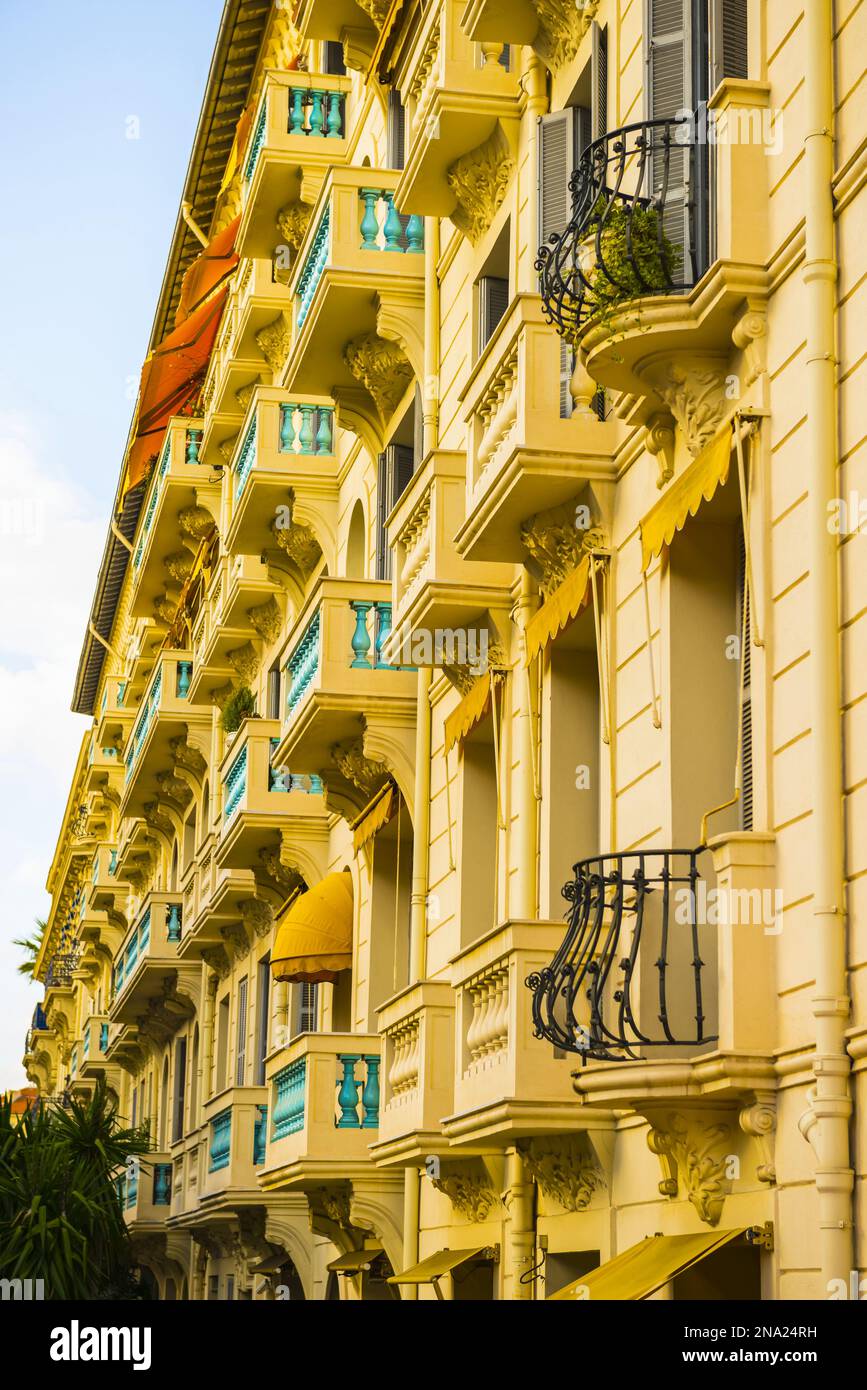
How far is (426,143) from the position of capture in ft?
52.0

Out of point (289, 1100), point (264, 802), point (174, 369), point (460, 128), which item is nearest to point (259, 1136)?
point (264, 802)

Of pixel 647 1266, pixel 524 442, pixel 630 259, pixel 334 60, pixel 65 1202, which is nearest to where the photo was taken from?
pixel 647 1266

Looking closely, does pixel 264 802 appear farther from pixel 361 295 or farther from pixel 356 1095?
pixel 361 295

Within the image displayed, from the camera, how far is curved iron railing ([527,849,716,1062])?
384 inches

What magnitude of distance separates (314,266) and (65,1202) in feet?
48.3

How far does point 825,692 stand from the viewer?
340 inches

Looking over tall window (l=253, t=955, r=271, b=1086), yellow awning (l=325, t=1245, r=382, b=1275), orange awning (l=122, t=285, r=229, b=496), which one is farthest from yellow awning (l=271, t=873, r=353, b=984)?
orange awning (l=122, t=285, r=229, b=496)

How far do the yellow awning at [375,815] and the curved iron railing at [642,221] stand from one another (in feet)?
27.3

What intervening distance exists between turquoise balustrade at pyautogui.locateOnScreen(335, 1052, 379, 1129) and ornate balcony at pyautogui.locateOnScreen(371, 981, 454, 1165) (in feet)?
7.43

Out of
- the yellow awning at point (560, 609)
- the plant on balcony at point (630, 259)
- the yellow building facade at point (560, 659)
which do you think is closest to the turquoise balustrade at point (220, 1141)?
the yellow building facade at point (560, 659)

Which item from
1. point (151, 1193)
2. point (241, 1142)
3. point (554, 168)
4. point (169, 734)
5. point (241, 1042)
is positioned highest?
point (169, 734)

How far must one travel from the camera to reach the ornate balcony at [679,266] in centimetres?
993

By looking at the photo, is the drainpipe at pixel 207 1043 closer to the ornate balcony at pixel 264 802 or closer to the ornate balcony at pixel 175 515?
the ornate balcony at pixel 264 802
